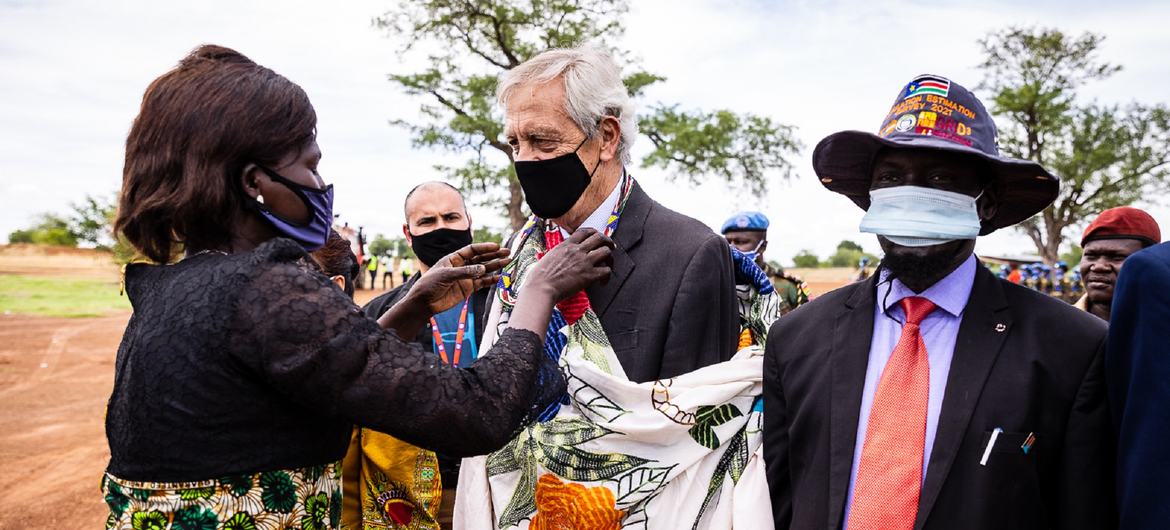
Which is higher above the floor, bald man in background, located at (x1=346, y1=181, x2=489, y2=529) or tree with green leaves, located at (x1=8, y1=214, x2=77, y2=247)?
bald man in background, located at (x1=346, y1=181, x2=489, y2=529)

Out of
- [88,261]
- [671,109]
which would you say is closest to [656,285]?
[671,109]

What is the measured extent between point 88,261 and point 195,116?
54.3 m

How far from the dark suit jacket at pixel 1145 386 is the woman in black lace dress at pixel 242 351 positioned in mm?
1218

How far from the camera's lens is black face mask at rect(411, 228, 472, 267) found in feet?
14.3

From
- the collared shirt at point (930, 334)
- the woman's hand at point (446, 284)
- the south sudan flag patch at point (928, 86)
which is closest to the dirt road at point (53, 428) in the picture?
the woman's hand at point (446, 284)

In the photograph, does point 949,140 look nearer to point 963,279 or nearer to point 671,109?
point 963,279

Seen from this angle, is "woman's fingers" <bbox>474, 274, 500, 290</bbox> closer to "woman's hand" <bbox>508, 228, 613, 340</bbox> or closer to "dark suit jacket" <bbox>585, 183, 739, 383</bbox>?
"dark suit jacket" <bbox>585, 183, 739, 383</bbox>

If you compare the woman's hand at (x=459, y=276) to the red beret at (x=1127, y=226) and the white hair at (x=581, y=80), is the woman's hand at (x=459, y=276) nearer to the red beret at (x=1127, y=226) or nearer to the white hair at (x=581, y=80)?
the white hair at (x=581, y=80)

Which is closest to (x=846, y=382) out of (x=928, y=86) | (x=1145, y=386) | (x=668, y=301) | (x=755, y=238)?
(x=668, y=301)

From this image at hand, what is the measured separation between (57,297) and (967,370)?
3380 centimetres

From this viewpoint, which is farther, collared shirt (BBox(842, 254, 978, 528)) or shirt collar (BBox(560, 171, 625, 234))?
shirt collar (BBox(560, 171, 625, 234))

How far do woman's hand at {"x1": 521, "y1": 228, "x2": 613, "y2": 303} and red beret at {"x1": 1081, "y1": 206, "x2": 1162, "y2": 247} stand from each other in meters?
3.82

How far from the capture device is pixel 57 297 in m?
29.2

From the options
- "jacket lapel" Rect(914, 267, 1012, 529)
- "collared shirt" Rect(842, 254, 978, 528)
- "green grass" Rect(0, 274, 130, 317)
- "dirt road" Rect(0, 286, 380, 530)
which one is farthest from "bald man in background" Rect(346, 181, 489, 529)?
"green grass" Rect(0, 274, 130, 317)
